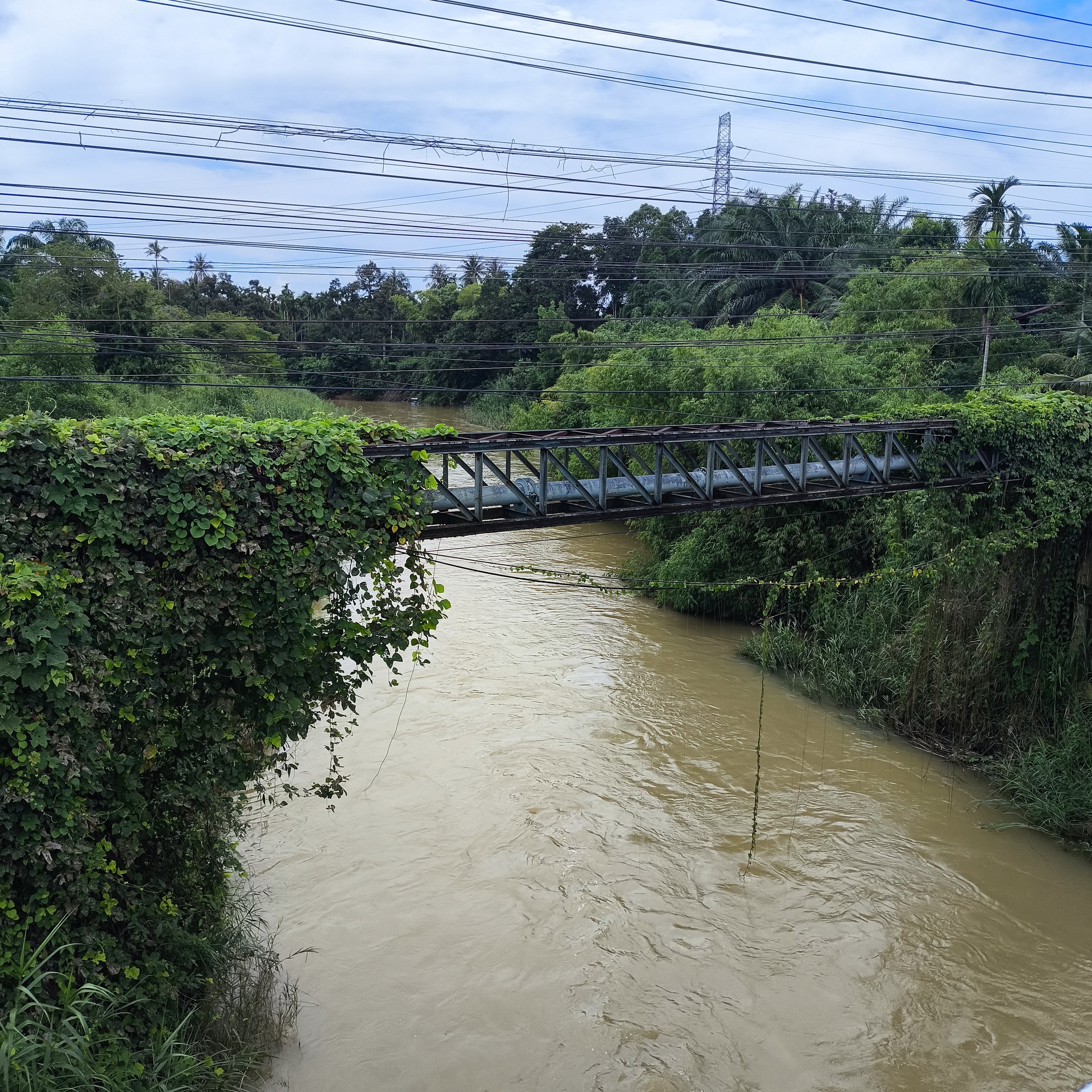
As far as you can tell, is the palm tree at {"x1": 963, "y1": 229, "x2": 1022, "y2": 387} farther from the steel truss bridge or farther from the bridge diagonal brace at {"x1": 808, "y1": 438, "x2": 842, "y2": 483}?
the bridge diagonal brace at {"x1": 808, "y1": 438, "x2": 842, "y2": 483}

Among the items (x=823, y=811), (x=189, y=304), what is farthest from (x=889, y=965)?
(x=189, y=304)

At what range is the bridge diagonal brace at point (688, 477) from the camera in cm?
1309

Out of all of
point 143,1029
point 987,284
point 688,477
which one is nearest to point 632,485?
point 688,477

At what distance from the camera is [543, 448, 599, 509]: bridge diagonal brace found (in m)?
11.7

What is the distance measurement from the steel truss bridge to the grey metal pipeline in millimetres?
19

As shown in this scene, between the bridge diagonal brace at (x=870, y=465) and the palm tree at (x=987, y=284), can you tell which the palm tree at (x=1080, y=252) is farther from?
the bridge diagonal brace at (x=870, y=465)

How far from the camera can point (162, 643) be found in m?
7.50

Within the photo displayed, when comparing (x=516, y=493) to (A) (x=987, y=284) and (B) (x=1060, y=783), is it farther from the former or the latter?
(A) (x=987, y=284)

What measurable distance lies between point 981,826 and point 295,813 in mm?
10337

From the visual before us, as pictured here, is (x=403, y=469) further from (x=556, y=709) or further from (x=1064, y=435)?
(x=1064, y=435)

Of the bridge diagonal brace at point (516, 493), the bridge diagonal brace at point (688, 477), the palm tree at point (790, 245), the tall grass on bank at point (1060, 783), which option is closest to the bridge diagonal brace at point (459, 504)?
the bridge diagonal brace at point (516, 493)

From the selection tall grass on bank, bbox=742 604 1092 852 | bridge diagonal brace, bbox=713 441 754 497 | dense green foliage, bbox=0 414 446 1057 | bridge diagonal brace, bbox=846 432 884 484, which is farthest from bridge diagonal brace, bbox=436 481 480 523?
bridge diagonal brace, bbox=846 432 884 484

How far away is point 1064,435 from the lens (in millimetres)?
15625

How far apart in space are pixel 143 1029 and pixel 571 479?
25.0ft
